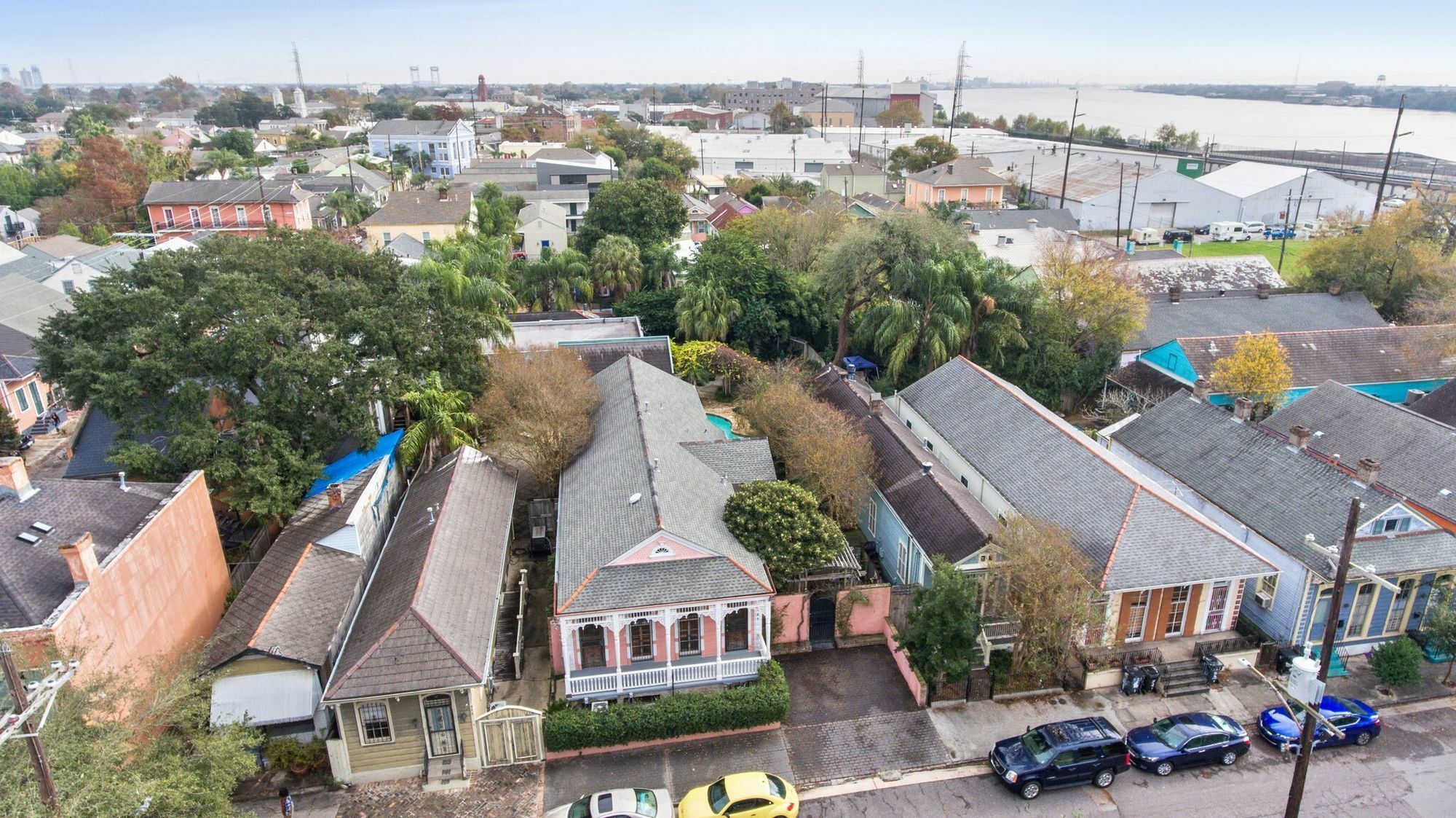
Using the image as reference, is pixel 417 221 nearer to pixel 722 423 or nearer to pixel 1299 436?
pixel 722 423

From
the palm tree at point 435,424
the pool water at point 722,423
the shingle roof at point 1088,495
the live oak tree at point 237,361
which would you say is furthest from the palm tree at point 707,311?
the live oak tree at point 237,361

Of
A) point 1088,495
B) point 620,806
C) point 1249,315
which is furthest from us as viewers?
point 1249,315

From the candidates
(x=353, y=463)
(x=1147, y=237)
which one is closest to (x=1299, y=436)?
(x=353, y=463)

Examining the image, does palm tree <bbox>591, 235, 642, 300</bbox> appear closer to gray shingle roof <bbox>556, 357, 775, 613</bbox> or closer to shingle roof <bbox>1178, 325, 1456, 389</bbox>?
gray shingle roof <bbox>556, 357, 775, 613</bbox>

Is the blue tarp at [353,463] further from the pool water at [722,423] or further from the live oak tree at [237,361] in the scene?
the pool water at [722,423]

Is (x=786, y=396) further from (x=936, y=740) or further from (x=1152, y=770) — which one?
(x=1152, y=770)

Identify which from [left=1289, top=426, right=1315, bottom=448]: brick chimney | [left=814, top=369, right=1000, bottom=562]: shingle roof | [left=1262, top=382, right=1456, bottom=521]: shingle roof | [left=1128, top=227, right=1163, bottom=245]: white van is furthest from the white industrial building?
[left=814, top=369, right=1000, bottom=562]: shingle roof
